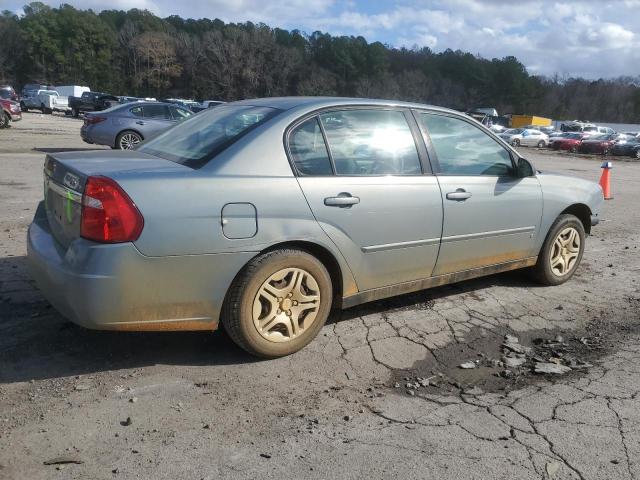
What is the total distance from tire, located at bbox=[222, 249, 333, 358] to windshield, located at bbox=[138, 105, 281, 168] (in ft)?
2.43

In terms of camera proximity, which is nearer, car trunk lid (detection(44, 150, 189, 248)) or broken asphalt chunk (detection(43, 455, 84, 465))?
broken asphalt chunk (detection(43, 455, 84, 465))

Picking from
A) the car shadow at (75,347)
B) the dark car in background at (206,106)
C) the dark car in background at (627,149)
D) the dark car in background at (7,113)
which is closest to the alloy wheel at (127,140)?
the dark car in background at (206,106)

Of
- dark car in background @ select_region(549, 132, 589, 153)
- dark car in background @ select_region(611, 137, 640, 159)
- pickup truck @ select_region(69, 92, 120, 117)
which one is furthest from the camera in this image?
pickup truck @ select_region(69, 92, 120, 117)

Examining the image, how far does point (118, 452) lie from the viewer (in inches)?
101

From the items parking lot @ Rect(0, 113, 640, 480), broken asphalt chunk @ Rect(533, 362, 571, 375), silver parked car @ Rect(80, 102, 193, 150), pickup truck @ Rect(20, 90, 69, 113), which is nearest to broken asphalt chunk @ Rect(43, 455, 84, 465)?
parking lot @ Rect(0, 113, 640, 480)

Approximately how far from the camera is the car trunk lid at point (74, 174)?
3.13 metres

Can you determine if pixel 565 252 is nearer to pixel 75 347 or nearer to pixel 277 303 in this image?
pixel 277 303

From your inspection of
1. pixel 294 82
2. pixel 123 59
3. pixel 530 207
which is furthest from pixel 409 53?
pixel 530 207

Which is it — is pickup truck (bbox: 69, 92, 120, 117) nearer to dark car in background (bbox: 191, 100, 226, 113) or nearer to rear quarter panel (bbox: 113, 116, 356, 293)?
dark car in background (bbox: 191, 100, 226, 113)

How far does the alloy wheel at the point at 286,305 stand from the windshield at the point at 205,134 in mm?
851

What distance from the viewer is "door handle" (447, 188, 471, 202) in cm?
418

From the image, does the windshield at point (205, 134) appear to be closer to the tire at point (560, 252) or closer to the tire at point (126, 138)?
the tire at point (560, 252)

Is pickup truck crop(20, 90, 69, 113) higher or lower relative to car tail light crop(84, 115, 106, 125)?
higher

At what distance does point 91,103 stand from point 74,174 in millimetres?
41406
